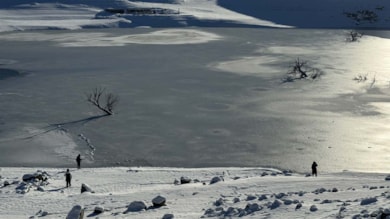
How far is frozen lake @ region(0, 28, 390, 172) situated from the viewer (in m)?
24.0

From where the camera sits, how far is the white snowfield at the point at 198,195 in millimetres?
13195

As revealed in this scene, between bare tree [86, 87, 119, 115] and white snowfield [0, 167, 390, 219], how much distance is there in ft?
31.1

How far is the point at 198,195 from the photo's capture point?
52.3 feet

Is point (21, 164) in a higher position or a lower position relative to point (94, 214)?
lower

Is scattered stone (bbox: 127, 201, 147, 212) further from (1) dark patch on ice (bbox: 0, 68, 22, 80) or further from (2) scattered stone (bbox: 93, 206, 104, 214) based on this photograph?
(1) dark patch on ice (bbox: 0, 68, 22, 80)

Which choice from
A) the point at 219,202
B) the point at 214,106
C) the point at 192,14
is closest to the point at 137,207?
the point at 219,202

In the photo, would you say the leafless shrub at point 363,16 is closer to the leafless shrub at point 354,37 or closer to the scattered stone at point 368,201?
the leafless shrub at point 354,37

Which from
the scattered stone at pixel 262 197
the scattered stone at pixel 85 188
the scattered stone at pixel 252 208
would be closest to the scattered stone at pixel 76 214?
the scattered stone at pixel 85 188

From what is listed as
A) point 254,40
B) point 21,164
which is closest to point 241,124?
point 21,164

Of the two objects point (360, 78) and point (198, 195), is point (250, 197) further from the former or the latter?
point (360, 78)

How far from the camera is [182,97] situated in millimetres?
33094

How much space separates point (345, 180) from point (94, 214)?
7496mm

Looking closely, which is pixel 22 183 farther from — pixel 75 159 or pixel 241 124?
pixel 241 124

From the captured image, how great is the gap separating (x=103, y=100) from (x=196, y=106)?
5042 millimetres
